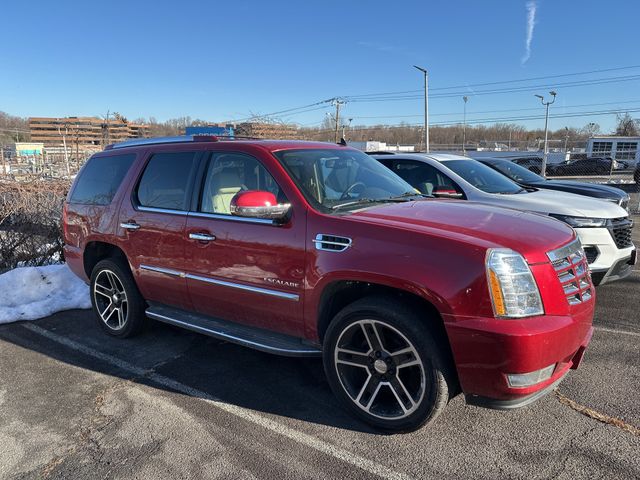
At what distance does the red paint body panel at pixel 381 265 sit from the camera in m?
2.64

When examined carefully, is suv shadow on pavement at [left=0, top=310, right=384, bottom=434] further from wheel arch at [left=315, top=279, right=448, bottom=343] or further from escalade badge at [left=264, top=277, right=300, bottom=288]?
escalade badge at [left=264, top=277, right=300, bottom=288]

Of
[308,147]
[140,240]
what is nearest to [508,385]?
[308,147]

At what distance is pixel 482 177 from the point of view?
7156mm

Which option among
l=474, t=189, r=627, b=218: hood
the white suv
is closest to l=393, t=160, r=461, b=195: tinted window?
the white suv

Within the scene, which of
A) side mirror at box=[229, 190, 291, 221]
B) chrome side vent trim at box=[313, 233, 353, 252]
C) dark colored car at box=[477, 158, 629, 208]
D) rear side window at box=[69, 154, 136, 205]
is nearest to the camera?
chrome side vent trim at box=[313, 233, 353, 252]

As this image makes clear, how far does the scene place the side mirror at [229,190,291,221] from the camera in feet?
10.6

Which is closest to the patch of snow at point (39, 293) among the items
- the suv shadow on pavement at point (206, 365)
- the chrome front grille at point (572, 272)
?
the suv shadow on pavement at point (206, 365)

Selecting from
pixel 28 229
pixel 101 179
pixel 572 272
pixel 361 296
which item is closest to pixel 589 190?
pixel 572 272

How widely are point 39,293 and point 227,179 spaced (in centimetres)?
372

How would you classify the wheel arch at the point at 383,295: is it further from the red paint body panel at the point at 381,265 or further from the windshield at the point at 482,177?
the windshield at the point at 482,177

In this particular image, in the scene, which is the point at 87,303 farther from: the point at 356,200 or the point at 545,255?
the point at 545,255

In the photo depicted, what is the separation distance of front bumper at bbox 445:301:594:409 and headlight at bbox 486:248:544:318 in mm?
57

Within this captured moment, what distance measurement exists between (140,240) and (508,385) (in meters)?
3.35

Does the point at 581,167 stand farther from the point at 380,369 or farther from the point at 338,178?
the point at 380,369
